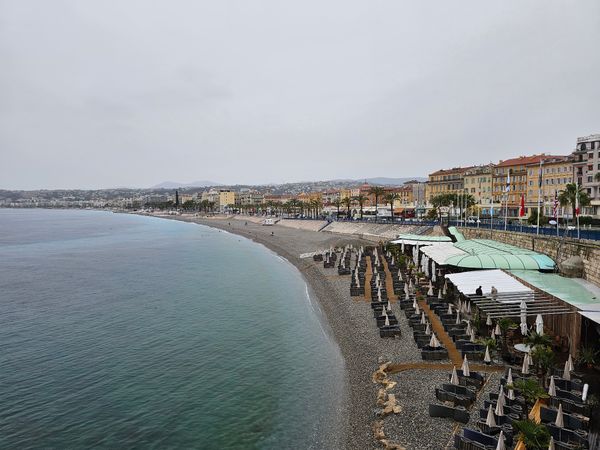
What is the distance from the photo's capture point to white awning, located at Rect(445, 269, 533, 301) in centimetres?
2339

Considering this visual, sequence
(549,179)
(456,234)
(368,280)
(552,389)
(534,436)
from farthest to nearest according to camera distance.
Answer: (549,179) → (456,234) → (368,280) → (552,389) → (534,436)

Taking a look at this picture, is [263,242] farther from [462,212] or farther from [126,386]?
[126,386]

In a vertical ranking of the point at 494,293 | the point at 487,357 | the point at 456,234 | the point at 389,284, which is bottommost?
the point at 389,284

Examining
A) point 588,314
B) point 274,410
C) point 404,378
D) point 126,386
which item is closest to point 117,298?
point 126,386

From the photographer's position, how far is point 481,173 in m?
92.4

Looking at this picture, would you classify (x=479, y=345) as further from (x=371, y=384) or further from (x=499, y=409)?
(x=499, y=409)

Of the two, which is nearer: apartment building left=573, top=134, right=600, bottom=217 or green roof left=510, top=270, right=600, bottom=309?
green roof left=510, top=270, right=600, bottom=309

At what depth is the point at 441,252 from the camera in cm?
3616

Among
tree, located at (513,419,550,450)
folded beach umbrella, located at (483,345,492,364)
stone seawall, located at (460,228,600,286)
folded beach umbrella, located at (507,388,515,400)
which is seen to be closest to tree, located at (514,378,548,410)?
folded beach umbrella, located at (507,388,515,400)

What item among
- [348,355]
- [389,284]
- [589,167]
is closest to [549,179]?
[589,167]

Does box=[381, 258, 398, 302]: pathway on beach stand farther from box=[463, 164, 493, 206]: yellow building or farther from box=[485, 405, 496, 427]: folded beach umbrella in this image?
box=[463, 164, 493, 206]: yellow building

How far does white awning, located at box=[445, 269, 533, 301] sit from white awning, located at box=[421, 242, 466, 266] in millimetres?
4867

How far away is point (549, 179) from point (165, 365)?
71393 mm

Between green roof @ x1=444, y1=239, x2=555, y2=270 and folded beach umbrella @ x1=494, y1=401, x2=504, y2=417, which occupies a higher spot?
green roof @ x1=444, y1=239, x2=555, y2=270
